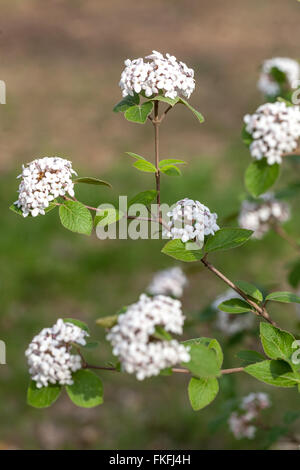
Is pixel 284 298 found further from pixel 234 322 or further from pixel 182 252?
pixel 234 322

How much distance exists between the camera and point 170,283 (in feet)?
9.50

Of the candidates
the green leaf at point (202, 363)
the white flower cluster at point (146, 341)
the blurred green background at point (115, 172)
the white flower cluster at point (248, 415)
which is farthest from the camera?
the blurred green background at point (115, 172)

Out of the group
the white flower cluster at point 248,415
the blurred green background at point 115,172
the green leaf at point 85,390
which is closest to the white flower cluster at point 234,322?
the blurred green background at point 115,172

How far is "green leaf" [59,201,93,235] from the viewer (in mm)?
1573

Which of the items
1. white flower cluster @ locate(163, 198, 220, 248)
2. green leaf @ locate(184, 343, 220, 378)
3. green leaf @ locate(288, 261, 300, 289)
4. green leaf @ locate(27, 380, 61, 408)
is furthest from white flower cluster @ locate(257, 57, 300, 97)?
green leaf @ locate(27, 380, 61, 408)

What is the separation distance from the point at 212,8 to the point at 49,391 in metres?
10.1

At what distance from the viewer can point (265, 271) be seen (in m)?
4.73

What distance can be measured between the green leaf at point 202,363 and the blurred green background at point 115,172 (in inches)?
47.5

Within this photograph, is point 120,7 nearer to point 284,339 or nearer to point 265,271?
point 265,271

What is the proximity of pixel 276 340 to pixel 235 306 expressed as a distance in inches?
5.9

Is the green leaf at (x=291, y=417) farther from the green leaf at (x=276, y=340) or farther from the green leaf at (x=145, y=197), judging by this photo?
the green leaf at (x=145, y=197)

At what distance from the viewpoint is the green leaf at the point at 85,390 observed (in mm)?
1516

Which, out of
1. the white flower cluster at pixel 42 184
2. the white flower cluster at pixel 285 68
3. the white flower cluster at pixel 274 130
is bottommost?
the white flower cluster at pixel 42 184

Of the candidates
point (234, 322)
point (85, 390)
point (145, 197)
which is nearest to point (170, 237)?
point (145, 197)
